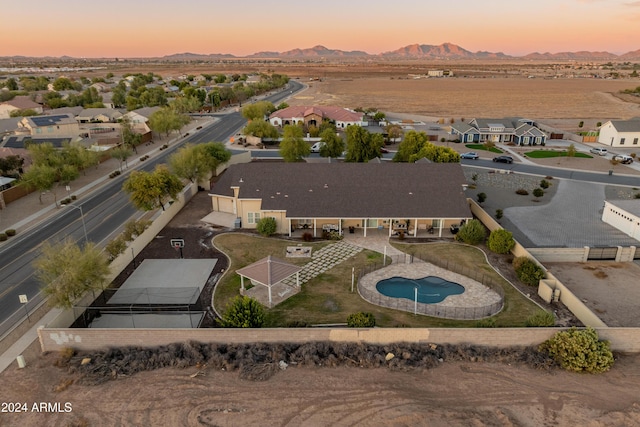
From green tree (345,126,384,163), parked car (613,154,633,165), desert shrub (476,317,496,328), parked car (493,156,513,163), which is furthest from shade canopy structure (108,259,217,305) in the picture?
parked car (613,154,633,165)

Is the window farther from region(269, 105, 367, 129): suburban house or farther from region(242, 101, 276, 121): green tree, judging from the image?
region(242, 101, 276, 121): green tree

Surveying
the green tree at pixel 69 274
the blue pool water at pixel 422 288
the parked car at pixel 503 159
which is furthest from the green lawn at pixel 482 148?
the green tree at pixel 69 274

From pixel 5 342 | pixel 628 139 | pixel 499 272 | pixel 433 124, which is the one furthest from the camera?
pixel 433 124

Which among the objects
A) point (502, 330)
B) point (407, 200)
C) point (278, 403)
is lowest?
point (278, 403)

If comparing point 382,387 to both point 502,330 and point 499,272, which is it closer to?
point 502,330

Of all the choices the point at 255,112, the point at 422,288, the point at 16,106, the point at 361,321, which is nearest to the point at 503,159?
the point at 422,288

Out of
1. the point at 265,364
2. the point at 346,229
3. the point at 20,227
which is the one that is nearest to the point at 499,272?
the point at 346,229

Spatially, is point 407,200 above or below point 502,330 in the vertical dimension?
above

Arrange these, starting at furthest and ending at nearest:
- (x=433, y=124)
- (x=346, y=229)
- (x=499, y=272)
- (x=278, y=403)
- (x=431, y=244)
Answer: (x=433, y=124), (x=346, y=229), (x=431, y=244), (x=499, y=272), (x=278, y=403)
